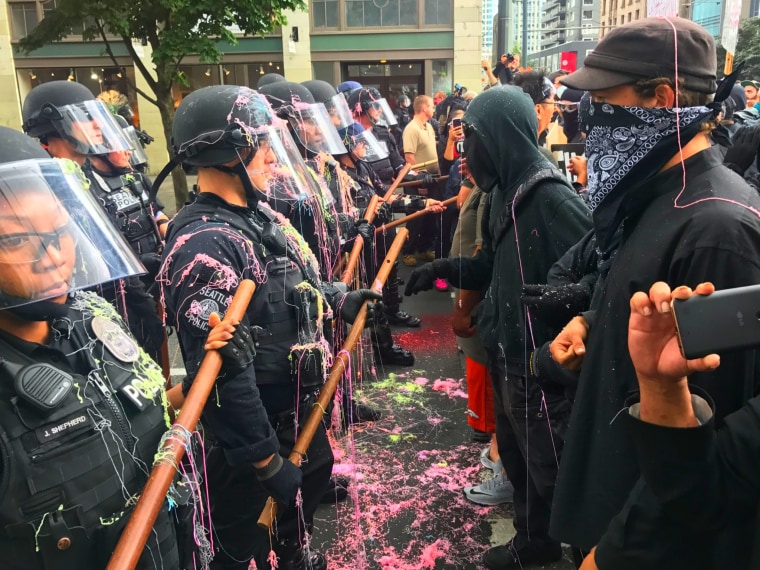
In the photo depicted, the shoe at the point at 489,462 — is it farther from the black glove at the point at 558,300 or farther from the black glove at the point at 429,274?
the black glove at the point at 558,300

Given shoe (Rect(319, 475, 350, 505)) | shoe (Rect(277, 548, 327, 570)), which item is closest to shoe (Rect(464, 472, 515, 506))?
shoe (Rect(319, 475, 350, 505))

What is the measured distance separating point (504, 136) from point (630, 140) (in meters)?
1.27

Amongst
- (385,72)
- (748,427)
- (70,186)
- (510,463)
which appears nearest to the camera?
(748,427)

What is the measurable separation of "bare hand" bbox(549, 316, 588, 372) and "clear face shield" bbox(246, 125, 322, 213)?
142 cm

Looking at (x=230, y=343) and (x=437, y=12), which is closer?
(x=230, y=343)

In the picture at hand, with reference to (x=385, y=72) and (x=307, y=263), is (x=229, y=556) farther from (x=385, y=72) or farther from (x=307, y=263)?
(x=385, y=72)

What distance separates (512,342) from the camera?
2.76m

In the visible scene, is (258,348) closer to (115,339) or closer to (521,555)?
(115,339)

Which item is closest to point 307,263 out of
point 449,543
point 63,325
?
point 63,325

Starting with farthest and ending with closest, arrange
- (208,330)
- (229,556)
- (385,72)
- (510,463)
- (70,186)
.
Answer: (385,72) < (510,463) < (229,556) < (208,330) < (70,186)

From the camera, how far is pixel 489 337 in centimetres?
289

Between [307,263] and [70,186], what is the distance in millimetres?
1265

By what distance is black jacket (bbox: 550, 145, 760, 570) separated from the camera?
3.69ft

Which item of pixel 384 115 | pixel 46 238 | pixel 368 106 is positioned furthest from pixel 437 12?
pixel 46 238
